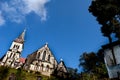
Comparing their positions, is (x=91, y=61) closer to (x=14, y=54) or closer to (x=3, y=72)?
(x=3, y=72)

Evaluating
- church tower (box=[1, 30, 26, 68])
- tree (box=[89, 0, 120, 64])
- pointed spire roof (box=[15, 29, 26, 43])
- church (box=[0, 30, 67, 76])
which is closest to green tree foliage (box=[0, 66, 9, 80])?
church (box=[0, 30, 67, 76])

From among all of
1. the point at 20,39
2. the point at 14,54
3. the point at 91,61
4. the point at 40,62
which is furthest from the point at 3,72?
the point at 20,39

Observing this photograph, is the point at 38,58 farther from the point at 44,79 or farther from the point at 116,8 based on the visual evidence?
the point at 116,8

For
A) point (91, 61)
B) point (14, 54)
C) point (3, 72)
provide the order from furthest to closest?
point (14, 54) → point (91, 61) → point (3, 72)

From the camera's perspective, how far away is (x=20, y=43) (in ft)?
227

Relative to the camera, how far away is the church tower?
61.8 m

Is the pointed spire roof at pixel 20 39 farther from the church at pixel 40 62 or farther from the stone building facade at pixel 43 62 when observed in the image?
the stone building facade at pixel 43 62

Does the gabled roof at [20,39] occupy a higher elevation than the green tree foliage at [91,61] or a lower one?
higher

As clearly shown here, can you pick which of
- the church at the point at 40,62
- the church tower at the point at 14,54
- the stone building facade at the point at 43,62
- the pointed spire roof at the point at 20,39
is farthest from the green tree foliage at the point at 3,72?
the pointed spire roof at the point at 20,39

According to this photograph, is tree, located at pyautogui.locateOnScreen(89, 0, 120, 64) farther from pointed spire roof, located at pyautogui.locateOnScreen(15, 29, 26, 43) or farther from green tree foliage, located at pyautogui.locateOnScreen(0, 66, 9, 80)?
pointed spire roof, located at pyautogui.locateOnScreen(15, 29, 26, 43)

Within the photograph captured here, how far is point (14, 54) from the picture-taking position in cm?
6531

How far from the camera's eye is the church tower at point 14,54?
61825mm

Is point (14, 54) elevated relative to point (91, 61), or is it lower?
elevated

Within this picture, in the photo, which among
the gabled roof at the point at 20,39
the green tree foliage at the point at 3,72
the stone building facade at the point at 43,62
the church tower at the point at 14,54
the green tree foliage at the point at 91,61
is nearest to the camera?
the green tree foliage at the point at 3,72
